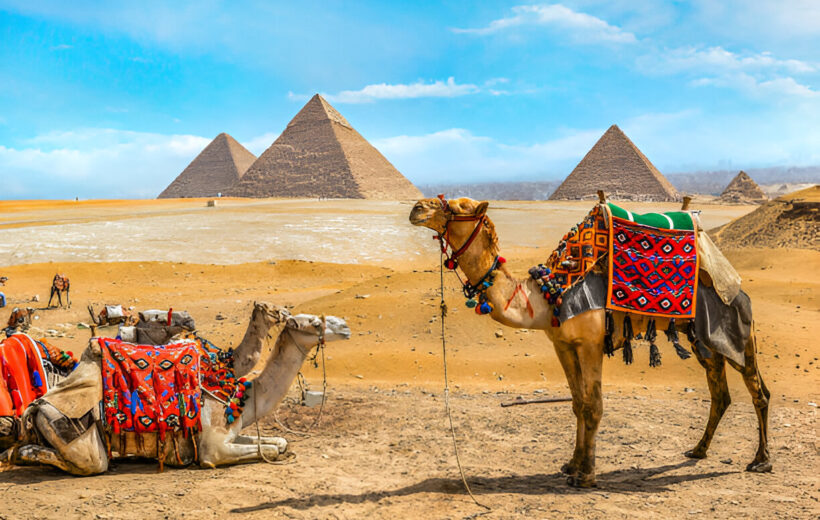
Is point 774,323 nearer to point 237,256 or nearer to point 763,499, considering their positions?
point 763,499

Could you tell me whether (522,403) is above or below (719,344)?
below

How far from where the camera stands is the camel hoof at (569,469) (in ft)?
15.3

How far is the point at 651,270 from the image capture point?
4539mm

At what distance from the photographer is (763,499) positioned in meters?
4.34

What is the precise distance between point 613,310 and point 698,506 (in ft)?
4.90

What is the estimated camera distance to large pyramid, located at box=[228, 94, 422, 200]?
118 m

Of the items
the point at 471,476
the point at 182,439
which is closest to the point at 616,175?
the point at 471,476

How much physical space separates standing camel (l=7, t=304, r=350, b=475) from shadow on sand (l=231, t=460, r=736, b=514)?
84cm

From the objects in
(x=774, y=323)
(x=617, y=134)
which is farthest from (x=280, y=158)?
(x=774, y=323)

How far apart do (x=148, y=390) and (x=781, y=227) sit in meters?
24.6

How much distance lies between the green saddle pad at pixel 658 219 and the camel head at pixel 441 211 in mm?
1152

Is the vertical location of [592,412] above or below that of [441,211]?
below

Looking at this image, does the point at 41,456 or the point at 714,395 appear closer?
the point at 41,456

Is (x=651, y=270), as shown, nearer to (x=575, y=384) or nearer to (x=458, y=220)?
(x=575, y=384)
